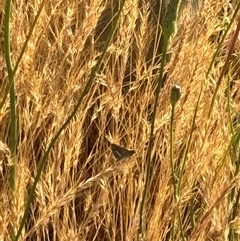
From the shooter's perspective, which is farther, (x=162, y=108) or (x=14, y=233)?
(x=162, y=108)

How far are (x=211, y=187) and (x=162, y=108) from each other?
0.68 feet

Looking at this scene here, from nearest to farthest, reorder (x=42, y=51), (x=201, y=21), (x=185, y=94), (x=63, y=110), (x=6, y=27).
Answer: (x=6, y=27)
(x=63, y=110)
(x=185, y=94)
(x=201, y=21)
(x=42, y=51)

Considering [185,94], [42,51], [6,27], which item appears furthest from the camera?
[42,51]

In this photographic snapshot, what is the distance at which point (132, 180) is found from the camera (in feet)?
4.20

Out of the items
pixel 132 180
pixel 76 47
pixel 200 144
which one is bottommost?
pixel 132 180

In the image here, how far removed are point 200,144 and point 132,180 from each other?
220 mm

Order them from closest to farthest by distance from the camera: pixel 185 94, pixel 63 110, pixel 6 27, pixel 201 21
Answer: pixel 6 27 < pixel 63 110 < pixel 185 94 < pixel 201 21

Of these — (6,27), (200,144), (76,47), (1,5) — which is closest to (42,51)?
(1,5)

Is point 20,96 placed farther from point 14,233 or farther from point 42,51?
point 14,233

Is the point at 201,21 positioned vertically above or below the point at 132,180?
above

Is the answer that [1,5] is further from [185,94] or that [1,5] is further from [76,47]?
[185,94]

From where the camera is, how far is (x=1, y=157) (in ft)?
3.85

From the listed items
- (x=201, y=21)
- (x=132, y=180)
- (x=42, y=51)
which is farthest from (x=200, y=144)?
(x=42, y=51)

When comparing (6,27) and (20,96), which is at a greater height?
(6,27)
